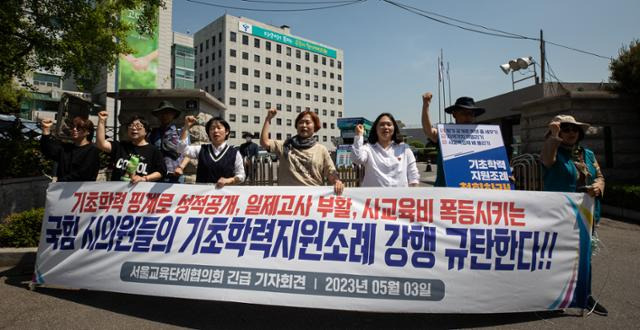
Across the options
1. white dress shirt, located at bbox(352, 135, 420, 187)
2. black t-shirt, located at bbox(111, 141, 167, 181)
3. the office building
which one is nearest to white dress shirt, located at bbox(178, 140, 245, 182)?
black t-shirt, located at bbox(111, 141, 167, 181)

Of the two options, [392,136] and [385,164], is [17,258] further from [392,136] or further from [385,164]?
[392,136]

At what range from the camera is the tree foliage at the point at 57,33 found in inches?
280

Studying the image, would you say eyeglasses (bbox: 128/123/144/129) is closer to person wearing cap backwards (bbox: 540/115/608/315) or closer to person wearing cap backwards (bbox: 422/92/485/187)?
person wearing cap backwards (bbox: 422/92/485/187)

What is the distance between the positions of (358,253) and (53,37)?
8837mm

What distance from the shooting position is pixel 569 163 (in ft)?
11.0

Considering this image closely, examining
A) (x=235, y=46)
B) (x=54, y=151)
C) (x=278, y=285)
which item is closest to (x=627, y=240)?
(x=278, y=285)

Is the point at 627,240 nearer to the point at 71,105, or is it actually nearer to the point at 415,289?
the point at 415,289

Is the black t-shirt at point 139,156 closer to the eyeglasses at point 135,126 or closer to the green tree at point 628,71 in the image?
the eyeglasses at point 135,126

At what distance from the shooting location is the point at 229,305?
130 inches

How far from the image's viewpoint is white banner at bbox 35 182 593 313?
2943mm

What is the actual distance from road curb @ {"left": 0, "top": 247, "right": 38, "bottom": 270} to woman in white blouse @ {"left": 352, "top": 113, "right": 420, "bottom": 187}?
4607 mm

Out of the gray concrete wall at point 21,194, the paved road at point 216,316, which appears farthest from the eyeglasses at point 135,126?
the gray concrete wall at point 21,194

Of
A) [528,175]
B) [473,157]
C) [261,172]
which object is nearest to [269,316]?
[473,157]

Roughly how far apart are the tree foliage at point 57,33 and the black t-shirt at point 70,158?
4.76 m
